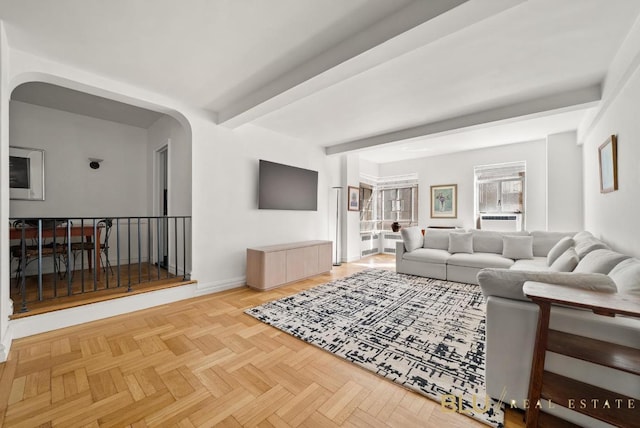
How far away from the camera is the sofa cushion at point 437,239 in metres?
4.88

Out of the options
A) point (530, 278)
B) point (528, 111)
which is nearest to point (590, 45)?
point (528, 111)

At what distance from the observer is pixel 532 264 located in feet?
11.8

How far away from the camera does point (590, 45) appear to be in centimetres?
222

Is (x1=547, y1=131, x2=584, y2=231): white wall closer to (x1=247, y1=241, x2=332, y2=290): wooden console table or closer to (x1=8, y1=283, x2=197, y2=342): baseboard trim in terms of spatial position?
(x1=247, y1=241, x2=332, y2=290): wooden console table

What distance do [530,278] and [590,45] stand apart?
2220mm

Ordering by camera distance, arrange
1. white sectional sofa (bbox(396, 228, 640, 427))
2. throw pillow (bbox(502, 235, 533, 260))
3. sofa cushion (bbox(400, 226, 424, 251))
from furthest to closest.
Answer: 1. sofa cushion (bbox(400, 226, 424, 251))
2. throw pillow (bbox(502, 235, 533, 260))
3. white sectional sofa (bbox(396, 228, 640, 427))

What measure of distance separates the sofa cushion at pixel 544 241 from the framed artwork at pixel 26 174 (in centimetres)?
771

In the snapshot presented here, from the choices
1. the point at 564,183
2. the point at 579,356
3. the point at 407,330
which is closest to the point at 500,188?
the point at 564,183

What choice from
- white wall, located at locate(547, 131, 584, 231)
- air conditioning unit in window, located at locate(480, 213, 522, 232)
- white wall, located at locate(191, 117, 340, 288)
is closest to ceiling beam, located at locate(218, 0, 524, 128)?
white wall, located at locate(191, 117, 340, 288)

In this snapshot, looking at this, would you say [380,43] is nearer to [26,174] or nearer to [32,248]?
[32,248]

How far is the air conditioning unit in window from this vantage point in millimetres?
5465

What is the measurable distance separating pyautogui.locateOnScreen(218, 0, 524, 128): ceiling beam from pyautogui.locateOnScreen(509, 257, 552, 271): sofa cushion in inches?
120

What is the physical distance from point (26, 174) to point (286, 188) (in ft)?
12.4

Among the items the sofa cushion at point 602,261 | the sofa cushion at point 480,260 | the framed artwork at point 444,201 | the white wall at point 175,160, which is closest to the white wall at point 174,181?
the white wall at point 175,160
